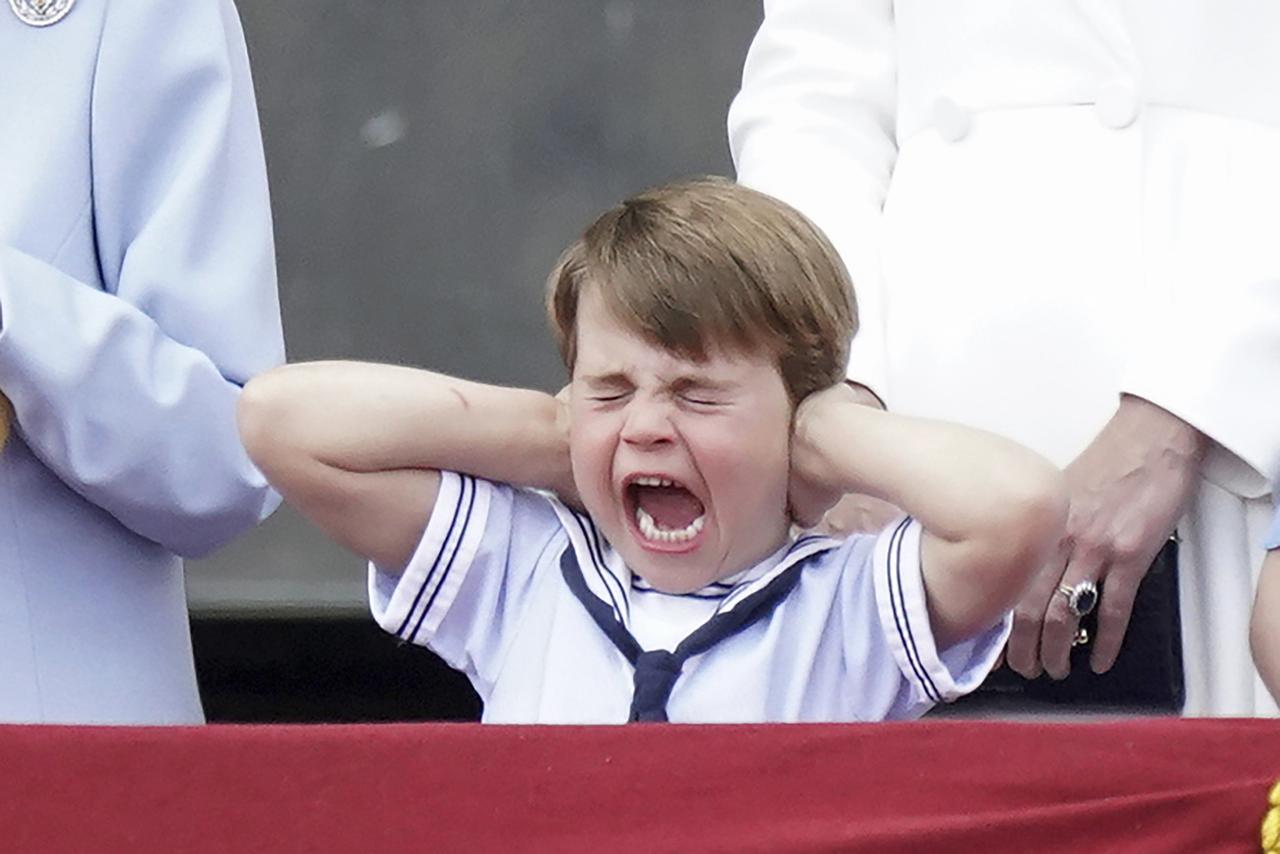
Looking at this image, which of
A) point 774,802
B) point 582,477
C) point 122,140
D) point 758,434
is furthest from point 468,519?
point 774,802

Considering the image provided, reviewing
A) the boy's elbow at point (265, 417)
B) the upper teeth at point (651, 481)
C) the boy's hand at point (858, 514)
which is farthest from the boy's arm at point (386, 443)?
the boy's hand at point (858, 514)

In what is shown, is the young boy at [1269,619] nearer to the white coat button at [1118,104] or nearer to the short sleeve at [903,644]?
the short sleeve at [903,644]

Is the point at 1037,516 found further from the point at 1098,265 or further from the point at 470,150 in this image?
the point at 470,150

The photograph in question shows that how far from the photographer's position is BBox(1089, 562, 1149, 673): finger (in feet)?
5.49

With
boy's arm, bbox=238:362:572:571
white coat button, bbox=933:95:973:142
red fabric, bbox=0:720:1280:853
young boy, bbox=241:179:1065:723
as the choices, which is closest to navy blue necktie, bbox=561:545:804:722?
young boy, bbox=241:179:1065:723

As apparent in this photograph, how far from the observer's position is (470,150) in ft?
10.4

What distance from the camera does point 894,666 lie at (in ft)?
5.07

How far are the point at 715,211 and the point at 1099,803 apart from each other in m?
0.56

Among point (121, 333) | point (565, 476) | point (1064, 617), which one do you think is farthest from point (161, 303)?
point (1064, 617)

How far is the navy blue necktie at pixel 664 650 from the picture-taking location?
1.51 m

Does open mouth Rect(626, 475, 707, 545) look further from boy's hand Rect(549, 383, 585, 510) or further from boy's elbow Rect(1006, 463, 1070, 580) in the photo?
boy's elbow Rect(1006, 463, 1070, 580)

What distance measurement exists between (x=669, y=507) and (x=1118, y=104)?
0.52 metres

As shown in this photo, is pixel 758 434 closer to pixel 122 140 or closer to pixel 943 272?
pixel 943 272

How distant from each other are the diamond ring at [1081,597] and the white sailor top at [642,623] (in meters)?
0.11
